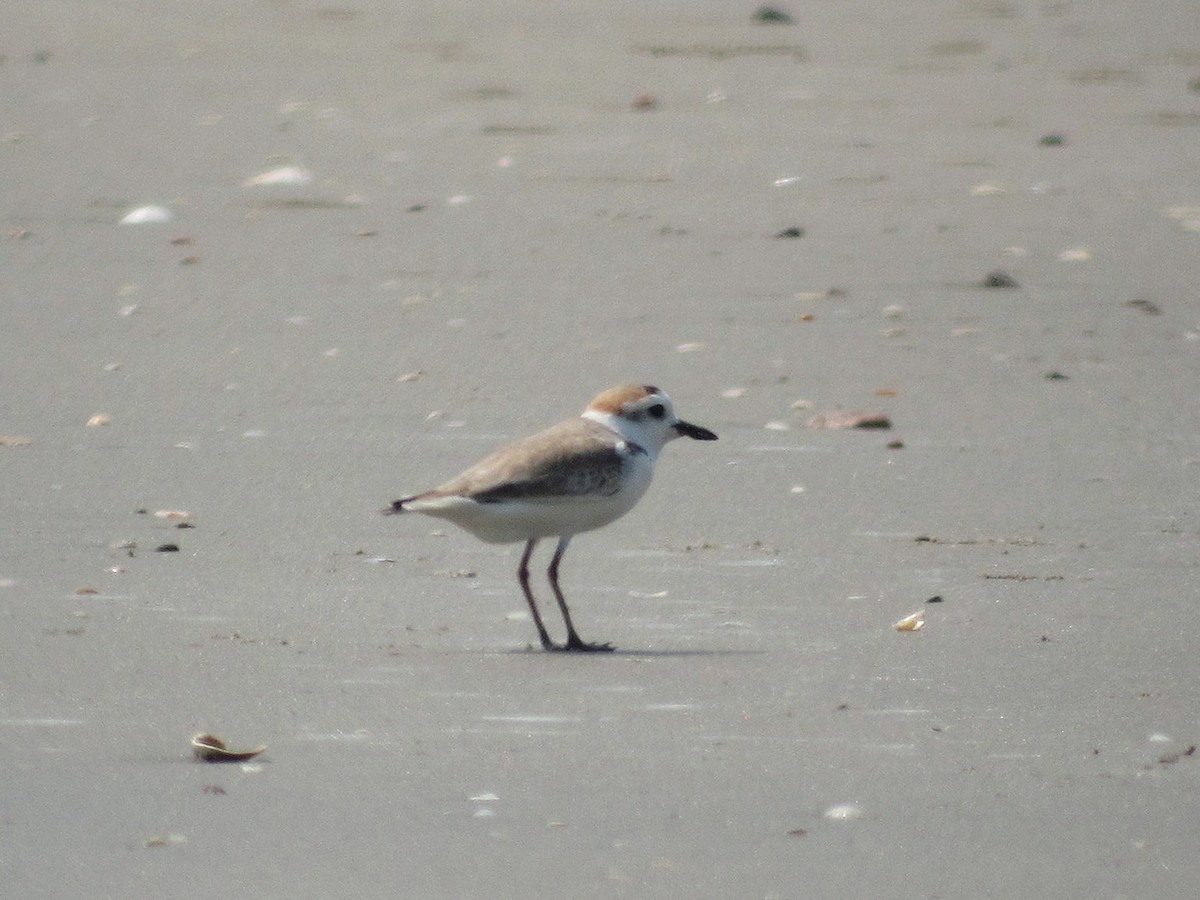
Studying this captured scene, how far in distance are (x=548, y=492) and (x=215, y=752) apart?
57.7 inches

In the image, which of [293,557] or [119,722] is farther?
[293,557]

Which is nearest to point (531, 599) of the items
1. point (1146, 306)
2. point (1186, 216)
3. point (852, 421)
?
point (852, 421)

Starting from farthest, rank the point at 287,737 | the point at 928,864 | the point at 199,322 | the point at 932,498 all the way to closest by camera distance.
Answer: the point at 199,322
the point at 932,498
the point at 287,737
the point at 928,864

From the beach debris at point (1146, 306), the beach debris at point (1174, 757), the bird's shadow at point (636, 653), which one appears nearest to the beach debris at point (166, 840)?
the bird's shadow at point (636, 653)

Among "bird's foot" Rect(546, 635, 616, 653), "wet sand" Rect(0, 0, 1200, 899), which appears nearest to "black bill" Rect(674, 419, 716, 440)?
"wet sand" Rect(0, 0, 1200, 899)

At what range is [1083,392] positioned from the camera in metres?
8.39

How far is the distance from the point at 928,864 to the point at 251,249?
7139mm

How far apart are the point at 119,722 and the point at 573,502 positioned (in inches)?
56.4

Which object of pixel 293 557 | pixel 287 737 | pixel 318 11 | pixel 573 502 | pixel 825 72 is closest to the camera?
pixel 287 737

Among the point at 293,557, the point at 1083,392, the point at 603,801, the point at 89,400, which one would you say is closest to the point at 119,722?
the point at 603,801

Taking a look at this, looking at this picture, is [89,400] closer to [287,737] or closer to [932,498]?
[932,498]

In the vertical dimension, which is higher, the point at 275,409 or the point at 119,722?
the point at 119,722

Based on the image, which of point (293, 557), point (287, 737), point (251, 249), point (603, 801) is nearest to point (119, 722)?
point (287, 737)

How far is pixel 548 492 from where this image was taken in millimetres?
5707
